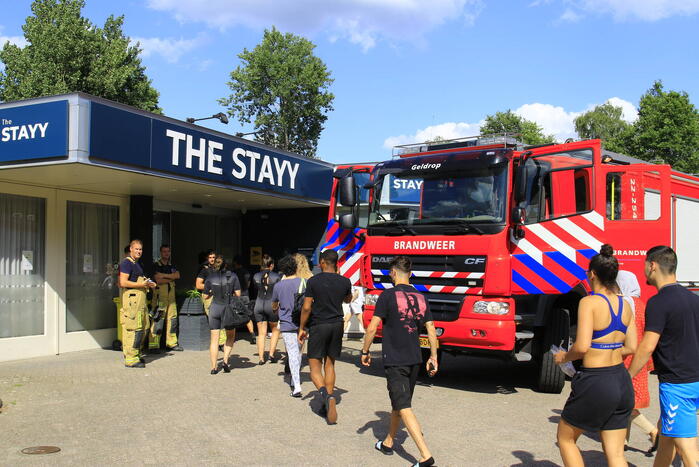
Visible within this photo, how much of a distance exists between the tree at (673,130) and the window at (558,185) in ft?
78.5

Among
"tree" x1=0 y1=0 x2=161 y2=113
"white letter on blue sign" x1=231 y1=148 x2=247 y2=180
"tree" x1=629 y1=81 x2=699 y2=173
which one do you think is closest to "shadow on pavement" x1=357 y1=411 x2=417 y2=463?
"white letter on blue sign" x1=231 y1=148 x2=247 y2=180

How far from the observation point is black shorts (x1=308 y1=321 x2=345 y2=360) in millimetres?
6898

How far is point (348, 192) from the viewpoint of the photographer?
9.55 m

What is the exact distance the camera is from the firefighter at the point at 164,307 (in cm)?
1109

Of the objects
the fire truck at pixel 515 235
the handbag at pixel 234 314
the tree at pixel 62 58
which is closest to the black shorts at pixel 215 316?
the handbag at pixel 234 314

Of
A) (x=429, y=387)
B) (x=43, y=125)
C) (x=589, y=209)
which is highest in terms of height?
(x=43, y=125)

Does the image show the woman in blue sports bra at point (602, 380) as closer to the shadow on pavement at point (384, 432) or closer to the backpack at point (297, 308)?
the shadow on pavement at point (384, 432)

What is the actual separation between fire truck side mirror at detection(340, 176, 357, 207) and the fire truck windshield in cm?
38

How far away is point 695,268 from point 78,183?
33.1 ft

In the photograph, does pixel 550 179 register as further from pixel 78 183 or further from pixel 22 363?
pixel 22 363

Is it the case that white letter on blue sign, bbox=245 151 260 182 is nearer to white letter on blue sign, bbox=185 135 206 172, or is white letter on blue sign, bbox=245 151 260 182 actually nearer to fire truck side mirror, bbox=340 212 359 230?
white letter on blue sign, bbox=185 135 206 172

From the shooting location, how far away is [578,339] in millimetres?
4094

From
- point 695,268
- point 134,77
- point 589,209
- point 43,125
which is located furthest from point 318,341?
point 134,77

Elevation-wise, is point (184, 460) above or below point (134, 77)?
below
